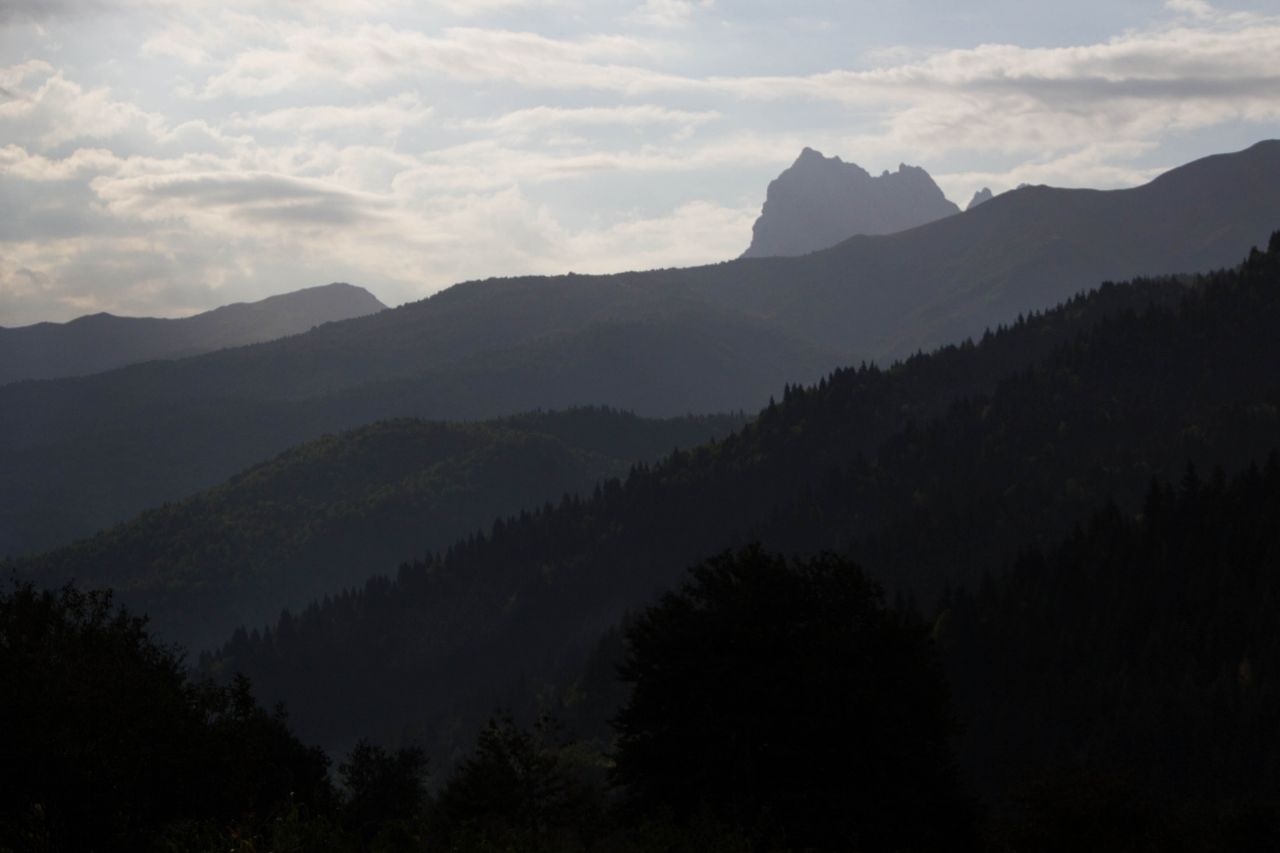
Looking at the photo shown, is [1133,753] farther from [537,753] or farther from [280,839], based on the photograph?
[280,839]

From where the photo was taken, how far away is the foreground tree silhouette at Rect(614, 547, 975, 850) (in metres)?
59.7

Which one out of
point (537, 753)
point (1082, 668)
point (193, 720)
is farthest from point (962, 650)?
point (193, 720)

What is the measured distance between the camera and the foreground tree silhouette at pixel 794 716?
5972 cm

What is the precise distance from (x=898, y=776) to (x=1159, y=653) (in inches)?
4542

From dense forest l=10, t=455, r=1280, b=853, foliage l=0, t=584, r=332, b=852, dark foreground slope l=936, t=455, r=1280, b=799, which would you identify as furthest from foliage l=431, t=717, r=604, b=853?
dark foreground slope l=936, t=455, r=1280, b=799

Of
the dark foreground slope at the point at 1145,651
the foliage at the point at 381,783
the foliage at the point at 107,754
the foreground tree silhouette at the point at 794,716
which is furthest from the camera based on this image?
the dark foreground slope at the point at 1145,651

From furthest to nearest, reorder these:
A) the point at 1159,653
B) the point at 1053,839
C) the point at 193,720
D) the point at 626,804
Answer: the point at 1159,653, the point at 626,804, the point at 1053,839, the point at 193,720

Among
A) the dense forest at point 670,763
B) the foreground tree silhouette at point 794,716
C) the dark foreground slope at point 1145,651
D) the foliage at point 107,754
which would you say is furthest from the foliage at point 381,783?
the dark foreground slope at point 1145,651

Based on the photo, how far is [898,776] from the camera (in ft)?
204

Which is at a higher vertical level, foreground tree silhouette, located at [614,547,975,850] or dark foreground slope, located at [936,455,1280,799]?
foreground tree silhouette, located at [614,547,975,850]

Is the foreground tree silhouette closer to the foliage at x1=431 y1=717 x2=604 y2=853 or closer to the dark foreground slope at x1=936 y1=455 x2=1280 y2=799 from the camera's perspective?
the foliage at x1=431 y1=717 x2=604 y2=853

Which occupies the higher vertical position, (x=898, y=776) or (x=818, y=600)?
(x=818, y=600)

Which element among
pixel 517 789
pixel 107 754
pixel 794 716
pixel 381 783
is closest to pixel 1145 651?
pixel 381 783

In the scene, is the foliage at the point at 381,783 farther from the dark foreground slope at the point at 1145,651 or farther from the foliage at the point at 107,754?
the dark foreground slope at the point at 1145,651
